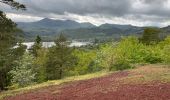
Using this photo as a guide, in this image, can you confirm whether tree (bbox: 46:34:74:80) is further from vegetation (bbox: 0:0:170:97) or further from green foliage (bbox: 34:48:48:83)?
green foliage (bbox: 34:48:48:83)

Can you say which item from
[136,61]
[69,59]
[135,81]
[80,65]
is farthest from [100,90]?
[80,65]

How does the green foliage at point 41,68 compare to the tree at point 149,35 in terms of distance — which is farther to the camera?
the tree at point 149,35

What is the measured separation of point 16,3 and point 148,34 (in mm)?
106401

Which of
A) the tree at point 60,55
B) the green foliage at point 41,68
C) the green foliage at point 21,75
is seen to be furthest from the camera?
the green foliage at point 41,68

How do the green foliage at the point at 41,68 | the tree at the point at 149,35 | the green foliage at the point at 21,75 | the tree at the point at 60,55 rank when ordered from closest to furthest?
1. the green foliage at the point at 21,75
2. the tree at the point at 60,55
3. the green foliage at the point at 41,68
4. the tree at the point at 149,35

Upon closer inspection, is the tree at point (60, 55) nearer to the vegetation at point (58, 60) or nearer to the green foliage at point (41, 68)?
the vegetation at point (58, 60)

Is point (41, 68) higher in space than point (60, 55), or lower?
lower

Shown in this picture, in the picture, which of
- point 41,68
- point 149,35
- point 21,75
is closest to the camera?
point 21,75

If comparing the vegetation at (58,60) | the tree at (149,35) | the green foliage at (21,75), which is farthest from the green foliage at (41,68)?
the tree at (149,35)

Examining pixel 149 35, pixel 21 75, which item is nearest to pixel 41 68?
pixel 21 75

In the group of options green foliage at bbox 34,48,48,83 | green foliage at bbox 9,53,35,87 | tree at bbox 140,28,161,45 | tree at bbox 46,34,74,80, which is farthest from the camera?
tree at bbox 140,28,161,45

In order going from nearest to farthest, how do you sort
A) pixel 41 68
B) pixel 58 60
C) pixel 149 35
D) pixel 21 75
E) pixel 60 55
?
pixel 21 75 → pixel 58 60 → pixel 60 55 → pixel 41 68 → pixel 149 35

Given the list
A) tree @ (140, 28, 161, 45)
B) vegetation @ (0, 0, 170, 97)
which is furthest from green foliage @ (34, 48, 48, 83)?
tree @ (140, 28, 161, 45)

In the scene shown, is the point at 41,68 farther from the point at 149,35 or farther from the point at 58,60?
the point at 149,35
